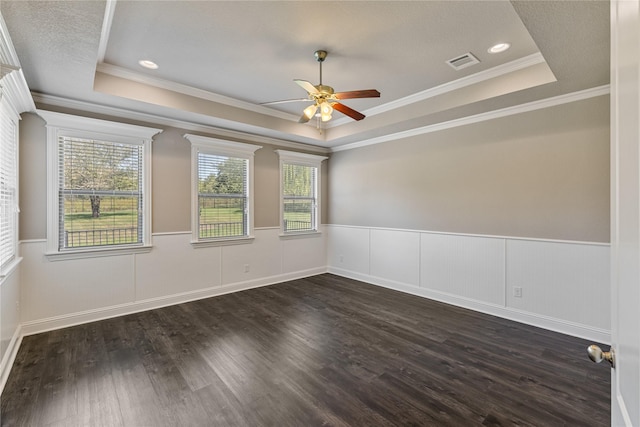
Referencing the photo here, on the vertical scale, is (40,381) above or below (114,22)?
below

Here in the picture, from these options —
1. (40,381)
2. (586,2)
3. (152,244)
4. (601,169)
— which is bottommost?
(40,381)

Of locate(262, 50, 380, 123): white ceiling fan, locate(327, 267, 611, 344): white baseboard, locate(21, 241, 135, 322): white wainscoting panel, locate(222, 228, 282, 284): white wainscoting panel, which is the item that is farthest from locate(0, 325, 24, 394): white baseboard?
locate(327, 267, 611, 344): white baseboard

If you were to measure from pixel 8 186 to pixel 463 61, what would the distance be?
182 inches

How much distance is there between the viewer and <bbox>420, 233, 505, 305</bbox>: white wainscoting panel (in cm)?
388

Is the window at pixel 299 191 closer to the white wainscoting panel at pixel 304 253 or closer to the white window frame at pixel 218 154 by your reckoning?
the white wainscoting panel at pixel 304 253

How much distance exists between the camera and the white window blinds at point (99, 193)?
3.54 m

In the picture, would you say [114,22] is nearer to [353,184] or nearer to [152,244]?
[152,244]

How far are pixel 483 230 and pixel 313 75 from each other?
298 cm

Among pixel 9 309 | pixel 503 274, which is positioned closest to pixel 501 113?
pixel 503 274

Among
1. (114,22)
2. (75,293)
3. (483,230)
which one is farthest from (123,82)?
(483,230)

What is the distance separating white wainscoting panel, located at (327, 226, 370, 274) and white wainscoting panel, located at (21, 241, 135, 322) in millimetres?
3557

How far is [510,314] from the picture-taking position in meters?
3.73

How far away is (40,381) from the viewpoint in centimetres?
241

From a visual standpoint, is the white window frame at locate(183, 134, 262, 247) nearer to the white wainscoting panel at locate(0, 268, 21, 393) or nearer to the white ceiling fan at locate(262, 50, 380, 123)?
the white wainscoting panel at locate(0, 268, 21, 393)
